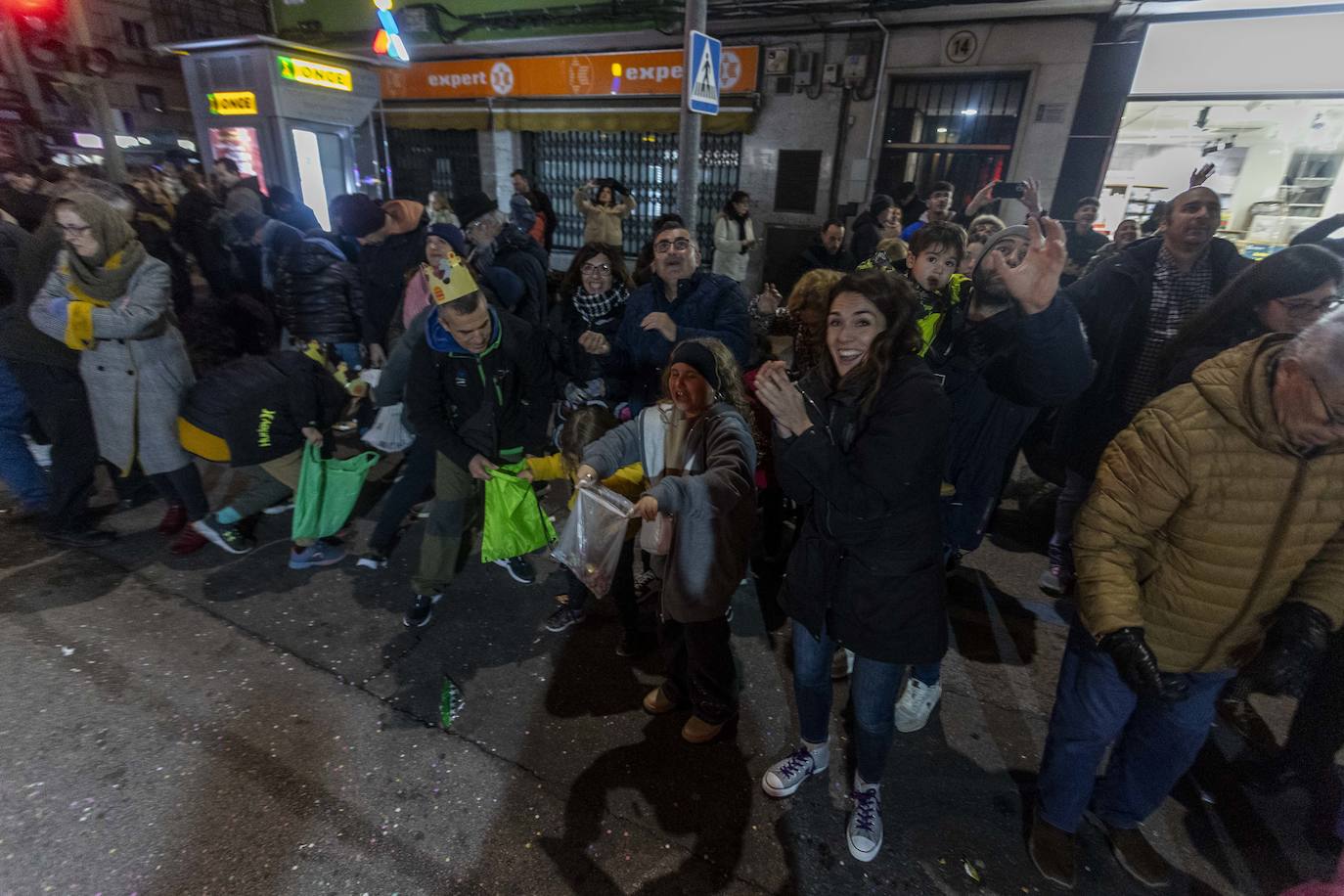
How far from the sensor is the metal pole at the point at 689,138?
5398mm

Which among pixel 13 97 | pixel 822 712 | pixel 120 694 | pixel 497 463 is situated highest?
pixel 13 97

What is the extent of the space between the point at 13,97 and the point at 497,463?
83.5ft

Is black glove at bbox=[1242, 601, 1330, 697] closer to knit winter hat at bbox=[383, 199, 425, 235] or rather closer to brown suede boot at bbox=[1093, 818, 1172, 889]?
brown suede boot at bbox=[1093, 818, 1172, 889]

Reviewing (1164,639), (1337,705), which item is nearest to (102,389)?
(1164,639)

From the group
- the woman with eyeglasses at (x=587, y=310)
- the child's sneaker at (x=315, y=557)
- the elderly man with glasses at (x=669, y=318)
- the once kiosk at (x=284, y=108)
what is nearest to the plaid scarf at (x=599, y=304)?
the woman with eyeglasses at (x=587, y=310)

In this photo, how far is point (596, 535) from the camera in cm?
246

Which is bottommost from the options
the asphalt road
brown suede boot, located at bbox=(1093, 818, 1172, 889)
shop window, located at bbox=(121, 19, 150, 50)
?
the asphalt road

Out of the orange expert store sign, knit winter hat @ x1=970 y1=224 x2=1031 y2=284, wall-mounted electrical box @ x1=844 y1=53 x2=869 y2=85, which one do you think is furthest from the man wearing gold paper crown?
wall-mounted electrical box @ x1=844 y1=53 x2=869 y2=85

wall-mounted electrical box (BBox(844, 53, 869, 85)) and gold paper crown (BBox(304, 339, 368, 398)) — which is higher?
wall-mounted electrical box (BBox(844, 53, 869, 85))

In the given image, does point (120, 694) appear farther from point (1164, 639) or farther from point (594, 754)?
point (1164, 639)

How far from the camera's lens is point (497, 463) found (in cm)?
338

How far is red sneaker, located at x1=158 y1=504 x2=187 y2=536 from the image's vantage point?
429 cm

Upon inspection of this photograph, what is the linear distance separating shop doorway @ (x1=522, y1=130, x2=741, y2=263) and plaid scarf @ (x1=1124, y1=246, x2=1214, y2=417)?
8.58 m

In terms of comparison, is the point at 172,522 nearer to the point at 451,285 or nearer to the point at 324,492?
the point at 324,492
